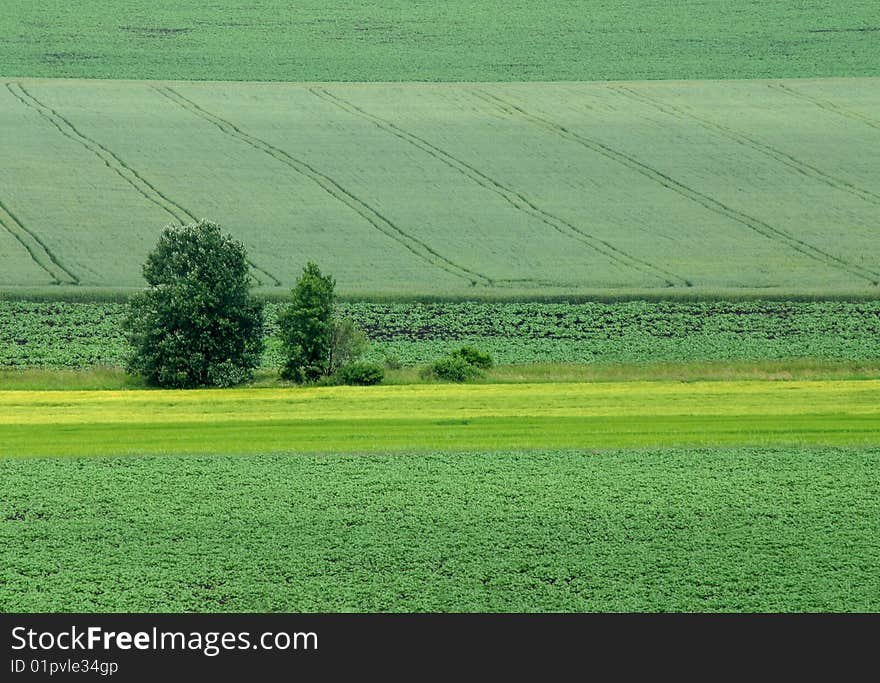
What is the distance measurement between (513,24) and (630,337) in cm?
4473

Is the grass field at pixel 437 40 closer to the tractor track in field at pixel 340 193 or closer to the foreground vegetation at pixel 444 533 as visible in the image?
the tractor track in field at pixel 340 193

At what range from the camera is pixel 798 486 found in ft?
76.3

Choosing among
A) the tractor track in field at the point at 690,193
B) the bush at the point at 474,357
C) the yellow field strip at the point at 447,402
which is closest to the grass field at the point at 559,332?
the bush at the point at 474,357

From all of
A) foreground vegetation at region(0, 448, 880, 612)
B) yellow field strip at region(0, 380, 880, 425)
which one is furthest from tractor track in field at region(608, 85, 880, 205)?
foreground vegetation at region(0, 448, 880, 612)

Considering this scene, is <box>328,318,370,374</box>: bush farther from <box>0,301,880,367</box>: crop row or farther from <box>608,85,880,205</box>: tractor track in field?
<box>608,85,880,205</box>: tractor track in field

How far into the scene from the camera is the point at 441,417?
100 ft

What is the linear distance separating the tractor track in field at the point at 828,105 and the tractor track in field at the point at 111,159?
3438 centimetres

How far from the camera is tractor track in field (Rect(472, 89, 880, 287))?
51000 millimetres

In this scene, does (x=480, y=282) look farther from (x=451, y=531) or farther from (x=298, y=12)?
(x=298, y=12)

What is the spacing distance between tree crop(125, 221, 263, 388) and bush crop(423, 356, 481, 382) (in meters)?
5.05

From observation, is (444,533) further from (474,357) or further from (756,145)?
(756,145)

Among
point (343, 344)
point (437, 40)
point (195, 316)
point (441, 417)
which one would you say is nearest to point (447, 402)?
point (441, 417)

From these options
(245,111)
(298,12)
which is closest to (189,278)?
(245,111)

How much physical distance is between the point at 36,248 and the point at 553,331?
20.1 meters
